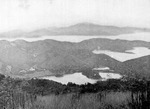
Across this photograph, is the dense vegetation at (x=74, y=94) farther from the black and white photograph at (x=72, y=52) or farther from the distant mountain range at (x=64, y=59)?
the distant mountain range at (x=64, y=59)

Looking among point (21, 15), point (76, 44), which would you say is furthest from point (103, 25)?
point (21, 15)

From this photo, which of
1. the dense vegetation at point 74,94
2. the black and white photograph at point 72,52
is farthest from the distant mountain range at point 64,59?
the dense vegetation at point 74,94

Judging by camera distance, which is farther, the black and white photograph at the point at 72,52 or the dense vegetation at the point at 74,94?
the black and white photograph at the point at 72,52

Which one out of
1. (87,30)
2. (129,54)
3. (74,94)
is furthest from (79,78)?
(129,54)

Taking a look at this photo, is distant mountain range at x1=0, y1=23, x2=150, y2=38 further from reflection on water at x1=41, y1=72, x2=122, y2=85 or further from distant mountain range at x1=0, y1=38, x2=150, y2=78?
reflection on water at x1=41, y1=72, x2=122, y2=85

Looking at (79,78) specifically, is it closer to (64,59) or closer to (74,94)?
(74,94)

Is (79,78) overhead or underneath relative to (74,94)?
overhead

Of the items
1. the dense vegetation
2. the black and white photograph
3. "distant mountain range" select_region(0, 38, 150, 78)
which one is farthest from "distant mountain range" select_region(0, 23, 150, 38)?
the dense vegetation

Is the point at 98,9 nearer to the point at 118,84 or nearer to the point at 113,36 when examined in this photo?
the point at 113,36
